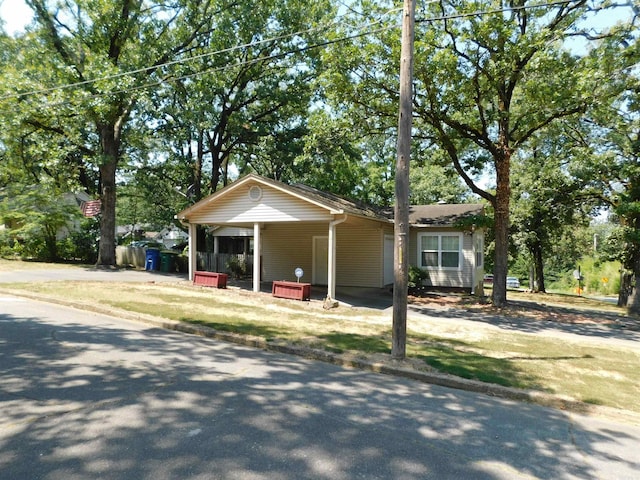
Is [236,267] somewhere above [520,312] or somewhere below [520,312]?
above

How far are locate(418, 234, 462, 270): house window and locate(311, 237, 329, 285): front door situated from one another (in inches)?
168

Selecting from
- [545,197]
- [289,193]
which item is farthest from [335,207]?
[545,197]

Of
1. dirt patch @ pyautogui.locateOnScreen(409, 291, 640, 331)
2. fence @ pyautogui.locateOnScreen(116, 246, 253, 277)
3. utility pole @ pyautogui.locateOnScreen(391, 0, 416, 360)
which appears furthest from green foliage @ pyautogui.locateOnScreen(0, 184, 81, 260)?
utility pole @ pyautogui.locateOnScreen(391, 0, 416, 360)

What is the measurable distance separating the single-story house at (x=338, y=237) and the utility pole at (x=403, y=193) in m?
6.61

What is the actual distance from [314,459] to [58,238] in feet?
89.1

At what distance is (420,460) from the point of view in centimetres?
333

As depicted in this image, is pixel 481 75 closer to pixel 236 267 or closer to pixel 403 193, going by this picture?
pixel 403 193

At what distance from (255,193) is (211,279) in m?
3.70

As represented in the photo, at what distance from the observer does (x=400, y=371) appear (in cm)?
586

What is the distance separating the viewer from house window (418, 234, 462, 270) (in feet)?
55.9

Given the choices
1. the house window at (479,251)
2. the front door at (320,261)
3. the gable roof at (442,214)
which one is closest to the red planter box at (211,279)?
the front door at (320,261)

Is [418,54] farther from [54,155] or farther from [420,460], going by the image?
[54,155]

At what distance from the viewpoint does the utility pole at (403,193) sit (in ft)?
20.3

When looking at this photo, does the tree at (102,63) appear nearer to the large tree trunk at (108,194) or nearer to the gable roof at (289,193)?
the large tree trunk at (108,194)
